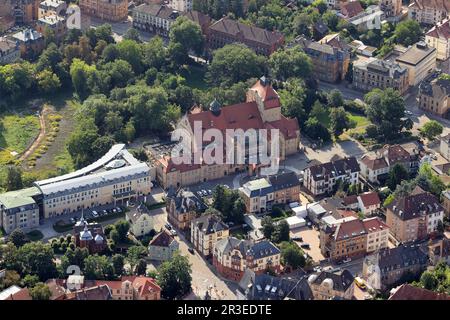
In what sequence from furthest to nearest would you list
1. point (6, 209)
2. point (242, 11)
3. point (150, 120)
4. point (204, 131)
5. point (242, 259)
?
point (242, 11) < point (150, 120) < point (204, 131) < point (6, 209) < point (242, 259)

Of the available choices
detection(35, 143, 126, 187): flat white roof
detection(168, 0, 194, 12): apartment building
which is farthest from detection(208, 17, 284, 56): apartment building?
detection(35, 143, 126, 187): flat white roof

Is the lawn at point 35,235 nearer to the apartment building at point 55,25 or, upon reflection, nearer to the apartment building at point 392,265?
the apartment building at point 392,265

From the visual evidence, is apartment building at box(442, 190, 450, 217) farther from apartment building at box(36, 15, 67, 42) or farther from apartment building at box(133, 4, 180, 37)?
apartment building at box(36, 15, 67, 42)

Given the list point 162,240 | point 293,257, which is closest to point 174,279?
point 162,240

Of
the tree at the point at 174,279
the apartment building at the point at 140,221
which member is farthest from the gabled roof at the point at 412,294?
the apartment building at the point at 140,221

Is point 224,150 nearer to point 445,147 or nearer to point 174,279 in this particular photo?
point 445,147

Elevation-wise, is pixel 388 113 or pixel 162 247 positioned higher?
pixel 388 113

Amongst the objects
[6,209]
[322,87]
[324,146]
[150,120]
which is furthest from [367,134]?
[6,209]

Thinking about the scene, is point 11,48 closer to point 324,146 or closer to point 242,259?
point 324,146
